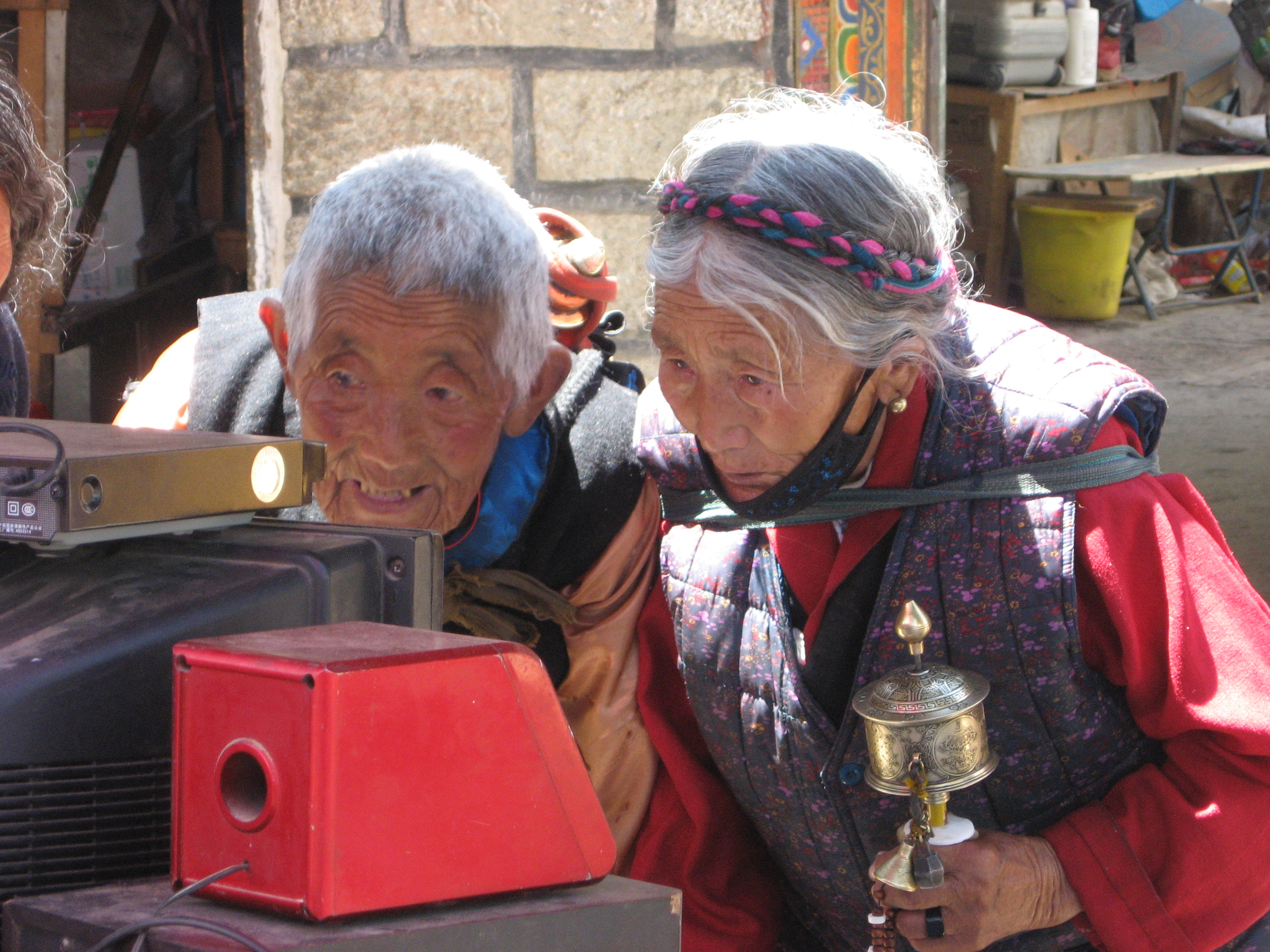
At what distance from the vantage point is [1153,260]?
306 inches

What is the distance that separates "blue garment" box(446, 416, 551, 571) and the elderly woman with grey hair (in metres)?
0.28

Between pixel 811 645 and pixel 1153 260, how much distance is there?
22.8ft

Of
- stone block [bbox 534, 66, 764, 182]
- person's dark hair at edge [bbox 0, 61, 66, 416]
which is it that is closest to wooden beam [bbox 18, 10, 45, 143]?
stone block [bbox 534, 66, 764, 182]

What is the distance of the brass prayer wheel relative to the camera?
4.36 feet

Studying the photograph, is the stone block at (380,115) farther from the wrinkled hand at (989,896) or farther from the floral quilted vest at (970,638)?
the wrinkled hand at (989,896)

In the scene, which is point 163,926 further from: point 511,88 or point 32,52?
point 32,52

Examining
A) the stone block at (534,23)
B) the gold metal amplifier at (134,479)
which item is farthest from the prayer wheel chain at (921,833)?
the stone block at (534,23)

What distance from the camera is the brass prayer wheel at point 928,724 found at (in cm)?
133

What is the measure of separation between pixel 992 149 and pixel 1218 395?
2307mm

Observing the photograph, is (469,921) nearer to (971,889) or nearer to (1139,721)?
(971,889)

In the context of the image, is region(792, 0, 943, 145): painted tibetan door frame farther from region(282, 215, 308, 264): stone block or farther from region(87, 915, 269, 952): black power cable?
region(87, 915, 269, 952): black power cable

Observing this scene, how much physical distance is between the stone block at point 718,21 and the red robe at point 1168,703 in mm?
1658

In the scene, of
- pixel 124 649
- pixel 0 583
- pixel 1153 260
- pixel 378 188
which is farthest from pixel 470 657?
pixel 1153 260

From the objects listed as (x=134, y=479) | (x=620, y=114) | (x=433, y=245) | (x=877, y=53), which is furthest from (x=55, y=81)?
(x=134, y=479)
